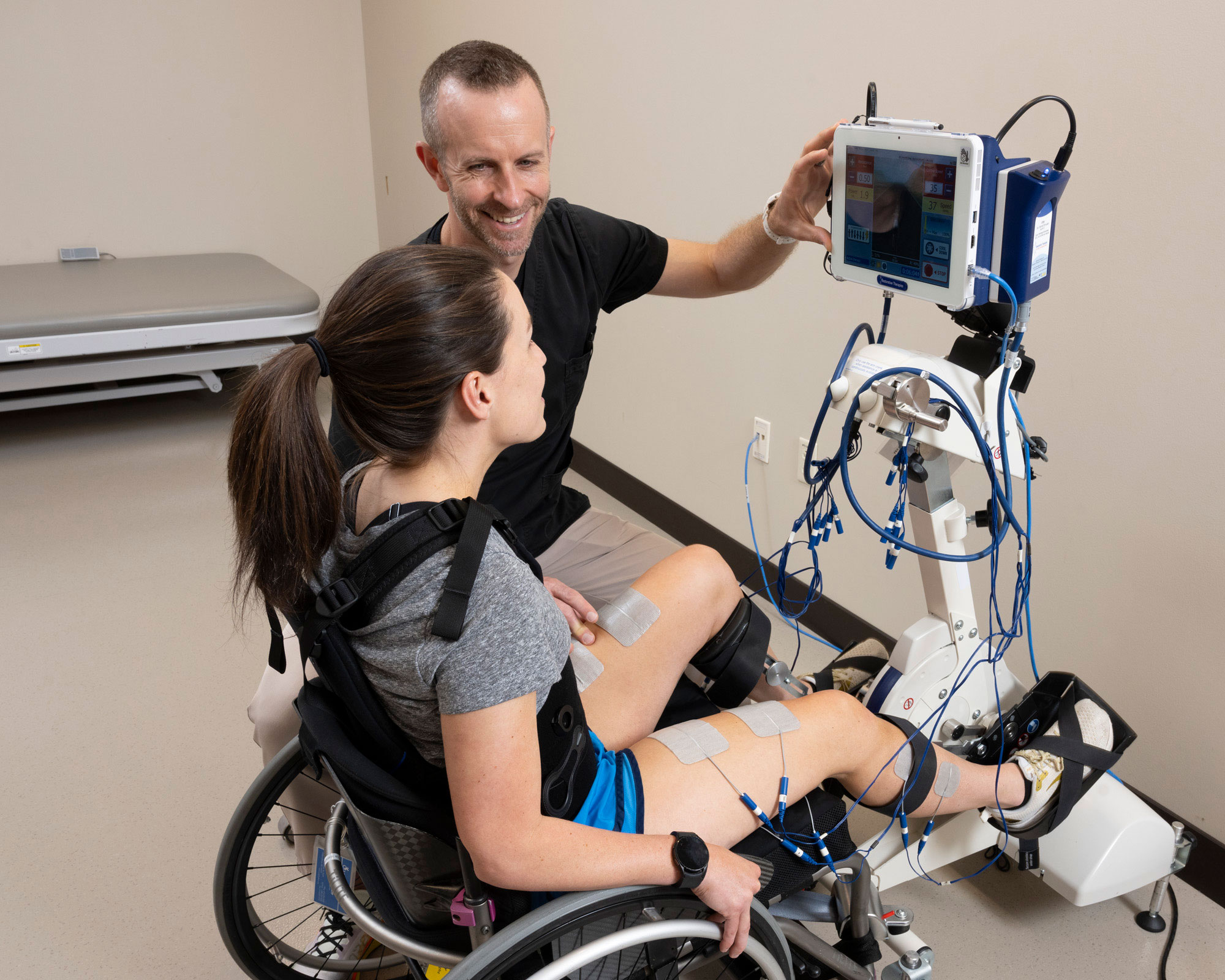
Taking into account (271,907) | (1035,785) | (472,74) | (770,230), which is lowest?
(271,907)

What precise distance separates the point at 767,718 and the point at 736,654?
23 cm

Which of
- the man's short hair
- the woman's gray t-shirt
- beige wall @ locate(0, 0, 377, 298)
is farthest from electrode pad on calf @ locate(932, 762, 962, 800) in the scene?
beige wall @ locate(0, 0, 377, 298)

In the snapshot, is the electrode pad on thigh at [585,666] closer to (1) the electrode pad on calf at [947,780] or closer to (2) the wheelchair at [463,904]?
(2) the wheelchair at [463,904]

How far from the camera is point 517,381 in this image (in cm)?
116

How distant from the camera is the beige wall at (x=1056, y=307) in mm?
1668

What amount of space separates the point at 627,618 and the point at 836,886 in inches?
18.9

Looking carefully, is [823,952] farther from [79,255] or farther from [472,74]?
[79,255]

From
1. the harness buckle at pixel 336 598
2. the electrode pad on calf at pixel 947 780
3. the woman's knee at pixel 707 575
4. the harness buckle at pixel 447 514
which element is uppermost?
the harness buckle at pixel 447 514

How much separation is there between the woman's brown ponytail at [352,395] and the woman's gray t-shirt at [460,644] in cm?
7

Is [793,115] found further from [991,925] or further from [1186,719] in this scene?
[991,925]

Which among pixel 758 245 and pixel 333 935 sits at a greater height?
pixel 758 245

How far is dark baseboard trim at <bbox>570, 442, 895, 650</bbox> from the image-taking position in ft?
8.25

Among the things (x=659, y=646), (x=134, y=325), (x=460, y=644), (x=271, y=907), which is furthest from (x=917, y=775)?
(x=134, y=325)

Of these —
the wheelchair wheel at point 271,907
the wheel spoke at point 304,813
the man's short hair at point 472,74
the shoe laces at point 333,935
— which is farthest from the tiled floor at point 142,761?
the man's short hair at point 472,74
